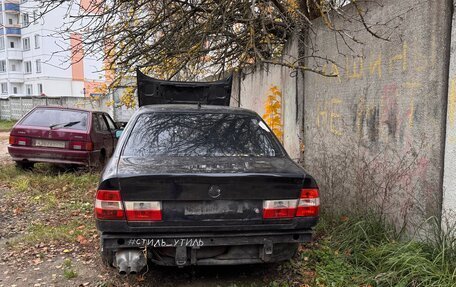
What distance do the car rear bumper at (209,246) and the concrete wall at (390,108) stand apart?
4.11 feet

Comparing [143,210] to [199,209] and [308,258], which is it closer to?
[199,209]

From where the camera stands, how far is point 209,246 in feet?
10.0

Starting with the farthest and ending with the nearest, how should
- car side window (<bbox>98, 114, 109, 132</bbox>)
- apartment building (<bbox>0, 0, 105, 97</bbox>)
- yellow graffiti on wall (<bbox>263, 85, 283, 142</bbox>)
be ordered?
apartment building (<bbox>0, 0, 105, 97</bbox>) < car side window (<bbox>98, 114, 109, 132</bbox>) < yellow graffiti on wall (<bbox>263, 85, 283, 142</bbox>)

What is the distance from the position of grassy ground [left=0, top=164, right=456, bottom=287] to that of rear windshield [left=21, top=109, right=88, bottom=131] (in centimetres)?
281

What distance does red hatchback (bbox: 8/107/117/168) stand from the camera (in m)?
7.65

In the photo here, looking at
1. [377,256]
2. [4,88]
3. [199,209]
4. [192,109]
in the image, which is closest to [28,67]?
[4,88]

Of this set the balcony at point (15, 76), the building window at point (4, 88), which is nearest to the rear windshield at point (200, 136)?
the balcony at point (15, 76)

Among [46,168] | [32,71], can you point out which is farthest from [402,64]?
[32,71]

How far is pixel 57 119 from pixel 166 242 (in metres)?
5.99

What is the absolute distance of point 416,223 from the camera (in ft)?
11.9

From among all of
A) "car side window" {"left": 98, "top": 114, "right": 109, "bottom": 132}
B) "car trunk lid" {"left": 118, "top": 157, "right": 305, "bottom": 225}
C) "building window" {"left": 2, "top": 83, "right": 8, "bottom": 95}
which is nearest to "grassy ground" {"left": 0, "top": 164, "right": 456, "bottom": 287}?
"car trunk lid" {"left": 118, "top": 157, "right": 305, "bottom": 225}

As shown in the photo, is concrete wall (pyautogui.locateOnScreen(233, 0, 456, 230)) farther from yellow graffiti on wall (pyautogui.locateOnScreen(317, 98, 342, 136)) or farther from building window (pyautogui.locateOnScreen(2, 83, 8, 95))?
building window (pyautogui.locateOnScreen(2, 83, 8, 95))

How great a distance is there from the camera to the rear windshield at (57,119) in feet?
25.7

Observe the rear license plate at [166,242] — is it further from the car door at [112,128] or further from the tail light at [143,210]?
the car door at [112,128]
